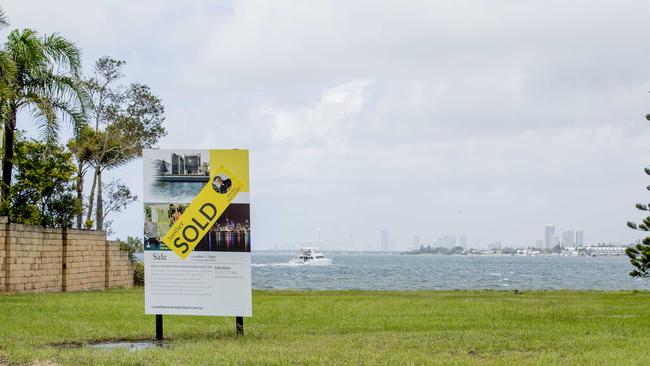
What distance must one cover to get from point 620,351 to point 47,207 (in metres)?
26.8

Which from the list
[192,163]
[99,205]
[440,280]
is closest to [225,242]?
[192,163]

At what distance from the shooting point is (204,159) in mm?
13930

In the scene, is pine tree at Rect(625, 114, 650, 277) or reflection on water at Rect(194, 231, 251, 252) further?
pine tree at Rect(625, 114, 650, 277)

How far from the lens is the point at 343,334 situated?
1472 centimetres

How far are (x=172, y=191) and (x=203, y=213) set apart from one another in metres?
0.64

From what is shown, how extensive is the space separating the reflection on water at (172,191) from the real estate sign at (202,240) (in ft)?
0.05

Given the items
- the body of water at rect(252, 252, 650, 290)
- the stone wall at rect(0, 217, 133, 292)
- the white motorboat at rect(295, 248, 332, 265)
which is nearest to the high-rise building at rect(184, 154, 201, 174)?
the stone wall at rect(0, 217, 133, 292)

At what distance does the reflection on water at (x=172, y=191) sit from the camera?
45.8 feet

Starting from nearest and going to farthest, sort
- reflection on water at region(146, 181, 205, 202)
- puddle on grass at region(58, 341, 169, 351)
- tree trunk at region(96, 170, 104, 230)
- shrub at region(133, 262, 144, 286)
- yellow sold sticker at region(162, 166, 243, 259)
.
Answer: puddle on grass at region(58, 341, 169, 351), yellow sold sticker at region(162, 166, 243, 259), reflection on water at region(146, 181, 205, 202), shrub at region(133, 262, 144, 286), tree trunk at region(96, 170, 104, 230)

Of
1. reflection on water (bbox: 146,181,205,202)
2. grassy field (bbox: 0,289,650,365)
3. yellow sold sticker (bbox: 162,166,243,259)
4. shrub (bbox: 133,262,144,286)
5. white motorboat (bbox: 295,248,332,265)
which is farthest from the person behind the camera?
white motorboat (bbox: 295,248,332,265)

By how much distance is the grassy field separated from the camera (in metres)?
11.1

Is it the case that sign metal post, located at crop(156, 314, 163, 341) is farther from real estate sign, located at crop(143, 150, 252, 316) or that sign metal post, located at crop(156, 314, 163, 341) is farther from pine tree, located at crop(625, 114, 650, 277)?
pine tree, located at crop(625, 114, 650, 277)

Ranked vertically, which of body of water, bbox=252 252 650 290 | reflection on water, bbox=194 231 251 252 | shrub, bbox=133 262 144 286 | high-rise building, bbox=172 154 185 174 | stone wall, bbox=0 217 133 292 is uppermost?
high-rise building, bbox=172 154 185 174

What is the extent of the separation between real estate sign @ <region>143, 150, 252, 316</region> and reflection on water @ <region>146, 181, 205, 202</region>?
16mm
